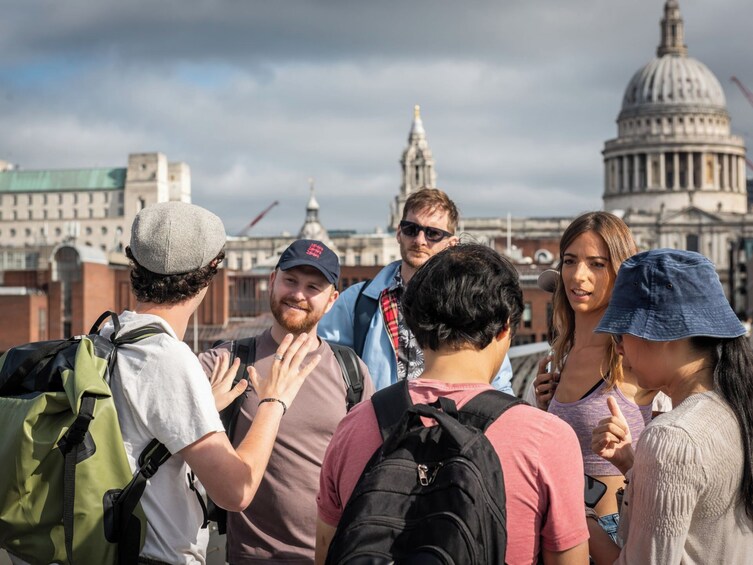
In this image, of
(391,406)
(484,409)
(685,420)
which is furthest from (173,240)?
(685,420)

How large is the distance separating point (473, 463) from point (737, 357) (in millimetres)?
956

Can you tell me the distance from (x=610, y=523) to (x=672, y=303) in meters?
0.88

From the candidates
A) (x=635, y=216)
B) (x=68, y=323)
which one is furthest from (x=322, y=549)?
(x=635, y=216)

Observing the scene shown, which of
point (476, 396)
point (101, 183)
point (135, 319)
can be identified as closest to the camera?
point (476, 396)

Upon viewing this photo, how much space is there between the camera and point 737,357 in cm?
332

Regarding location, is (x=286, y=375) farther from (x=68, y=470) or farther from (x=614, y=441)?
(x=614, y=441)

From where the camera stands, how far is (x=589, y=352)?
455 centimetres

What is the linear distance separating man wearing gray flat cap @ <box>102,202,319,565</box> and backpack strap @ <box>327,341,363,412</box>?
0.62m

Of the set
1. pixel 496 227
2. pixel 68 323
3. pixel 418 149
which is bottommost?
pixel 68 323

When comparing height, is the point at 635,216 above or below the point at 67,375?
above

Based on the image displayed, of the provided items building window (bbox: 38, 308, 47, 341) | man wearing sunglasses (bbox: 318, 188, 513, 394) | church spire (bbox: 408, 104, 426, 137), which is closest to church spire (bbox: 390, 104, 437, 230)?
church spire (bbox: 408, 104, 426, 137)

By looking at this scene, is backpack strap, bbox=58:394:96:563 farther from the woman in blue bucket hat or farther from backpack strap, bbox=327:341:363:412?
the woman in blue bucket hat

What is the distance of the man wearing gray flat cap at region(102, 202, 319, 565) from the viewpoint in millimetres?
3445

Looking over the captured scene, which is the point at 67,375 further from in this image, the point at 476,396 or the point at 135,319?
the point at 476,396
